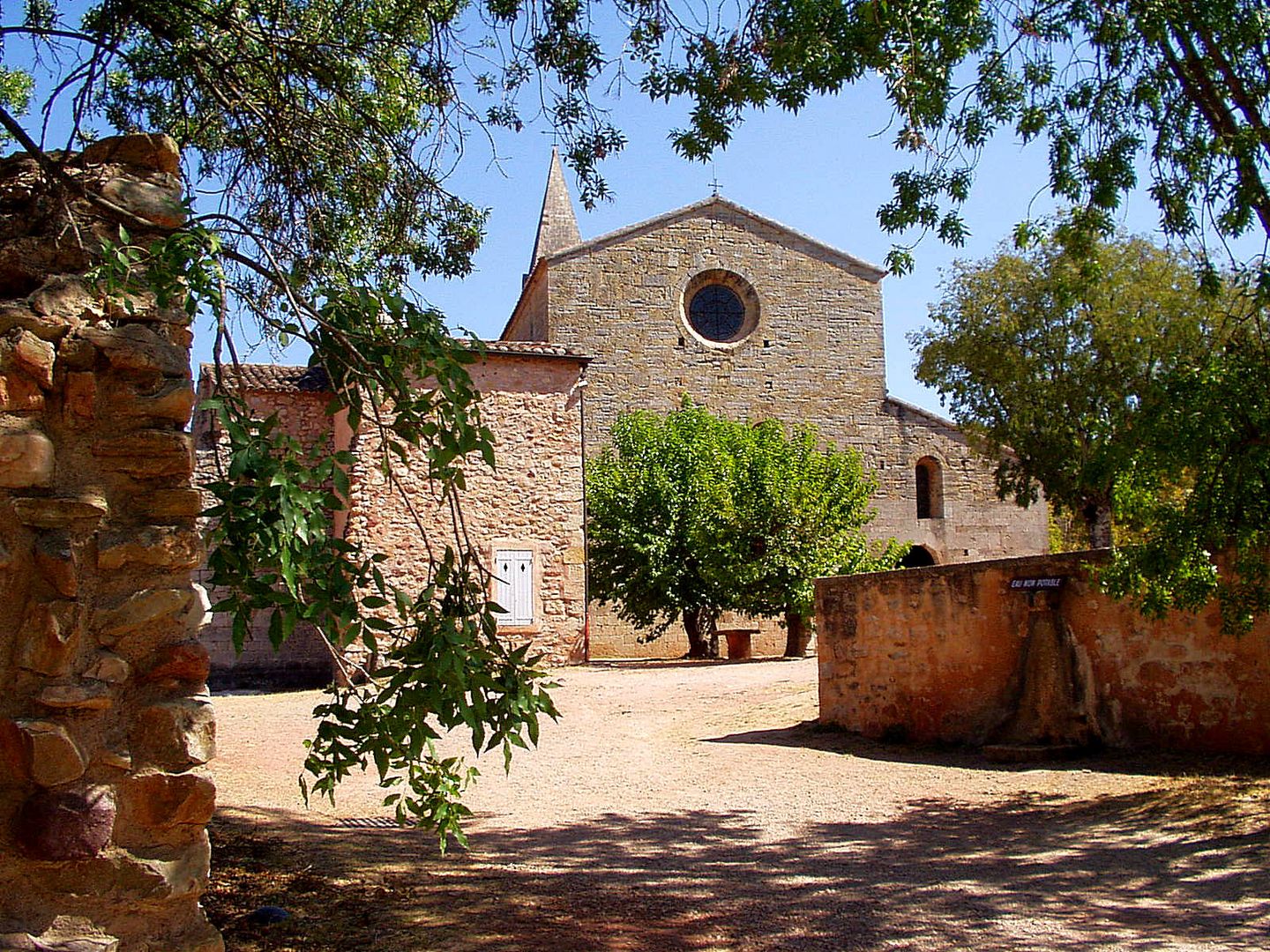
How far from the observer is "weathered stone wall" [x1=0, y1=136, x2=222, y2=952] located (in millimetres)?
2879

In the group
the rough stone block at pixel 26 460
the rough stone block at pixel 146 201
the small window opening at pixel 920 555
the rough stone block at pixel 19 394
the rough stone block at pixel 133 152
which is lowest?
the rough stone block at pixel 26 460

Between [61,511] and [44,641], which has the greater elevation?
[61,511]

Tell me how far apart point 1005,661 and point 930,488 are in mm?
18445

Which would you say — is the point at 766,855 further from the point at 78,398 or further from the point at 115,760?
the point at 78,398

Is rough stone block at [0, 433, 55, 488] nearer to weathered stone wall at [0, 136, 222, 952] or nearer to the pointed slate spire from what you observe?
weathered stone wall at [0, 136, 222, 952]

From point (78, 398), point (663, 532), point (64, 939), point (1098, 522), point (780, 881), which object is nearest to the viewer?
point (64, 939)

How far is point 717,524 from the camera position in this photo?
1992 centimetres

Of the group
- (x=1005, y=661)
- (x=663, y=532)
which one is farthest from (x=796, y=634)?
(x=1005, y=661)

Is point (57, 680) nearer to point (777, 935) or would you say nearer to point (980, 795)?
point (777, 935)

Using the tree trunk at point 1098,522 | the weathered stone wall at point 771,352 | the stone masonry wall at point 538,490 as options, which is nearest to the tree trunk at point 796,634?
the stone masonry wall at point 538,490

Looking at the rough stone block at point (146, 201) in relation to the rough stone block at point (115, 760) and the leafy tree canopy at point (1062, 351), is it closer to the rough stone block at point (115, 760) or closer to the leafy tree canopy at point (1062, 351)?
the rough stone block at point (115, 760)

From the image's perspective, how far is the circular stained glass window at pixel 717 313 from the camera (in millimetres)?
27344

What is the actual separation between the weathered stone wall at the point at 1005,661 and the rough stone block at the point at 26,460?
8281 mm

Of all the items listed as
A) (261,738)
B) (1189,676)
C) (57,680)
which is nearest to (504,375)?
(261,738)
